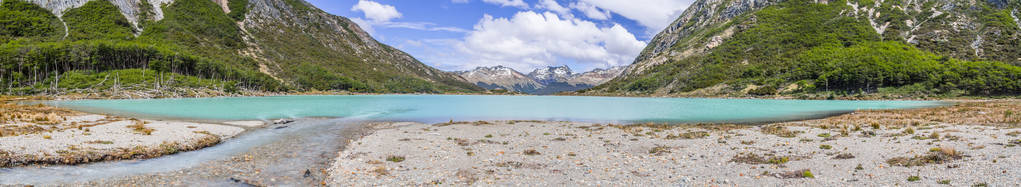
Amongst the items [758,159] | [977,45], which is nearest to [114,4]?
[758,159]

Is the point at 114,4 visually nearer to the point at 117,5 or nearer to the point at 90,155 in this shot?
the point at 117,5

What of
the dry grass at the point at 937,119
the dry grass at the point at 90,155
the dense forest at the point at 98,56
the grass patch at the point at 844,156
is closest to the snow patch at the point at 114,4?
the dense forest at the point at 98,56

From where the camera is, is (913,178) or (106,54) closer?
(913,178)

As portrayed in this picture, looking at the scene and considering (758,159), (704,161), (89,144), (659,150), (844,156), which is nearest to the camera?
(844,156)

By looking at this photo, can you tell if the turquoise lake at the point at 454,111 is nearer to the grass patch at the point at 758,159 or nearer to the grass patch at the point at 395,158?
the grass patch at the point at 395,158

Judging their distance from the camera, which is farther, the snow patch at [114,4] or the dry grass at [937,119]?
the snow patch at [114,4]

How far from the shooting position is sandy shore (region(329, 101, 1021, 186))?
12.2 m

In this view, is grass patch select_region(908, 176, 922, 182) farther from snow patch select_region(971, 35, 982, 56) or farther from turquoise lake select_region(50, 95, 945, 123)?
snow patch select_region(971, 35, 982, 56)

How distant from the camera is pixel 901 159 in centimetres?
1405

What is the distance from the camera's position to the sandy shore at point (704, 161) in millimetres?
12195

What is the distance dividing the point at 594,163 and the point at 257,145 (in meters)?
18.7

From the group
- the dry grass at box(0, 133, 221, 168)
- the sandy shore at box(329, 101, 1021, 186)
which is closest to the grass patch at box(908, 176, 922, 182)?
the sandy shore at box(329, 101, 1021, 186)

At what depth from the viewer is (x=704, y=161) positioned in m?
16.2

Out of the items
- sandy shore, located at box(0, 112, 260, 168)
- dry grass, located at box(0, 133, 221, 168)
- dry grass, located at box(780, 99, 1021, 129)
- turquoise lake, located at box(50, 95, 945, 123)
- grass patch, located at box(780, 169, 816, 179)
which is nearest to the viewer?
grass patch, located at box(780, 169, 816, 179)
